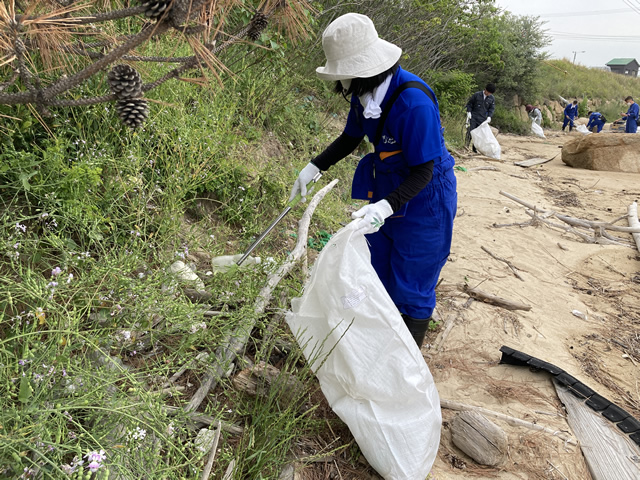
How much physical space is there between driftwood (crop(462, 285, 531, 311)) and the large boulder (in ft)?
25.5

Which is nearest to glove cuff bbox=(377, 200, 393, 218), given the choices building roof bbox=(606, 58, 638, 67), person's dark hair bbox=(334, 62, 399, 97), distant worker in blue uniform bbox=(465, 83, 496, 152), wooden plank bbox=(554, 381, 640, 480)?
person's dark hair bbox=(334, 62, 399, 97)

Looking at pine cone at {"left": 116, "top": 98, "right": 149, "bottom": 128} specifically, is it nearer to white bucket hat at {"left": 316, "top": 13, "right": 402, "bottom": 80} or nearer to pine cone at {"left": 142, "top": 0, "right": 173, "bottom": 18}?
pine cone at {"left": 142, "top": 0, "right": 173, "bottom": 18}

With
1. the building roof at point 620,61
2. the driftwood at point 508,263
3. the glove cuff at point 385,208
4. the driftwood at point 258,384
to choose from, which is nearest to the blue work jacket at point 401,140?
the glove cuff at point 385,208

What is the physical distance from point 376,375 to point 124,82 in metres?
1.43

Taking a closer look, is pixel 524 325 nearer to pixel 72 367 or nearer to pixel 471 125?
pixel 72 367

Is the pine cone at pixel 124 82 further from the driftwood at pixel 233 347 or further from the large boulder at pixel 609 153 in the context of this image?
the large boulder at pixel 609 153

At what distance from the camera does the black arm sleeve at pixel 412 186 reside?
1.88m

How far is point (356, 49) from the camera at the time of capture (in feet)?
6.03

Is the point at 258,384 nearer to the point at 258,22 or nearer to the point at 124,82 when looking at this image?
the point at 124,82

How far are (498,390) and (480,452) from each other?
609 millimetres

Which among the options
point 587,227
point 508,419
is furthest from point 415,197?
point 587,227

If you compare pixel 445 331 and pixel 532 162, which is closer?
pixel 445 331

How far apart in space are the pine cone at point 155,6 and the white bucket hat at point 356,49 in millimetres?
852

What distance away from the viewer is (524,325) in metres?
3.17
